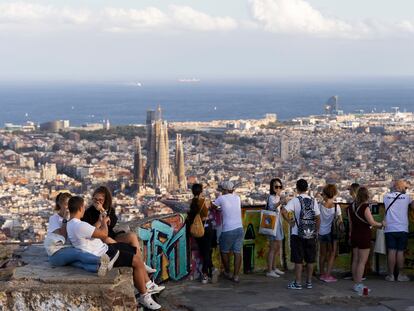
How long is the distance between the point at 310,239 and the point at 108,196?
1874mm

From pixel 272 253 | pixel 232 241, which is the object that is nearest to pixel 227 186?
pixel 232 241

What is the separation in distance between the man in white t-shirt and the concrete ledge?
3.37 meters

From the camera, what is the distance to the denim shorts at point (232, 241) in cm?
811

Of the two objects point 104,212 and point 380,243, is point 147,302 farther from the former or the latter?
point 380,243

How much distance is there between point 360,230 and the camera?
8117 mm

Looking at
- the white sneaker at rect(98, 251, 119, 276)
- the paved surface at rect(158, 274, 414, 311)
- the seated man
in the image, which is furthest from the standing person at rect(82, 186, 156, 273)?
the white sneaker at rect(98, 251, 119, 276)

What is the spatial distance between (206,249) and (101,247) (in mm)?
2035

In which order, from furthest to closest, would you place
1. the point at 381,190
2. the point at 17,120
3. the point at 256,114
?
the point at 256,114 < the point at 17,120 < the point at 381,190

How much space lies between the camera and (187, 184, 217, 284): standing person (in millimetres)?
7996

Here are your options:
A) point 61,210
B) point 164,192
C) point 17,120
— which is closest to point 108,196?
point 61,210

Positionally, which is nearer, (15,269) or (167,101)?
(15,269)

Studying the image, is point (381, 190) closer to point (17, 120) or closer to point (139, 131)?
point (139, 131)

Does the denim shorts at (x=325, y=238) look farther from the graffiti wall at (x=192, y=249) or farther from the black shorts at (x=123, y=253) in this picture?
the black shorts at (x=123, y=253)

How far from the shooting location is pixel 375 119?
111312mm
